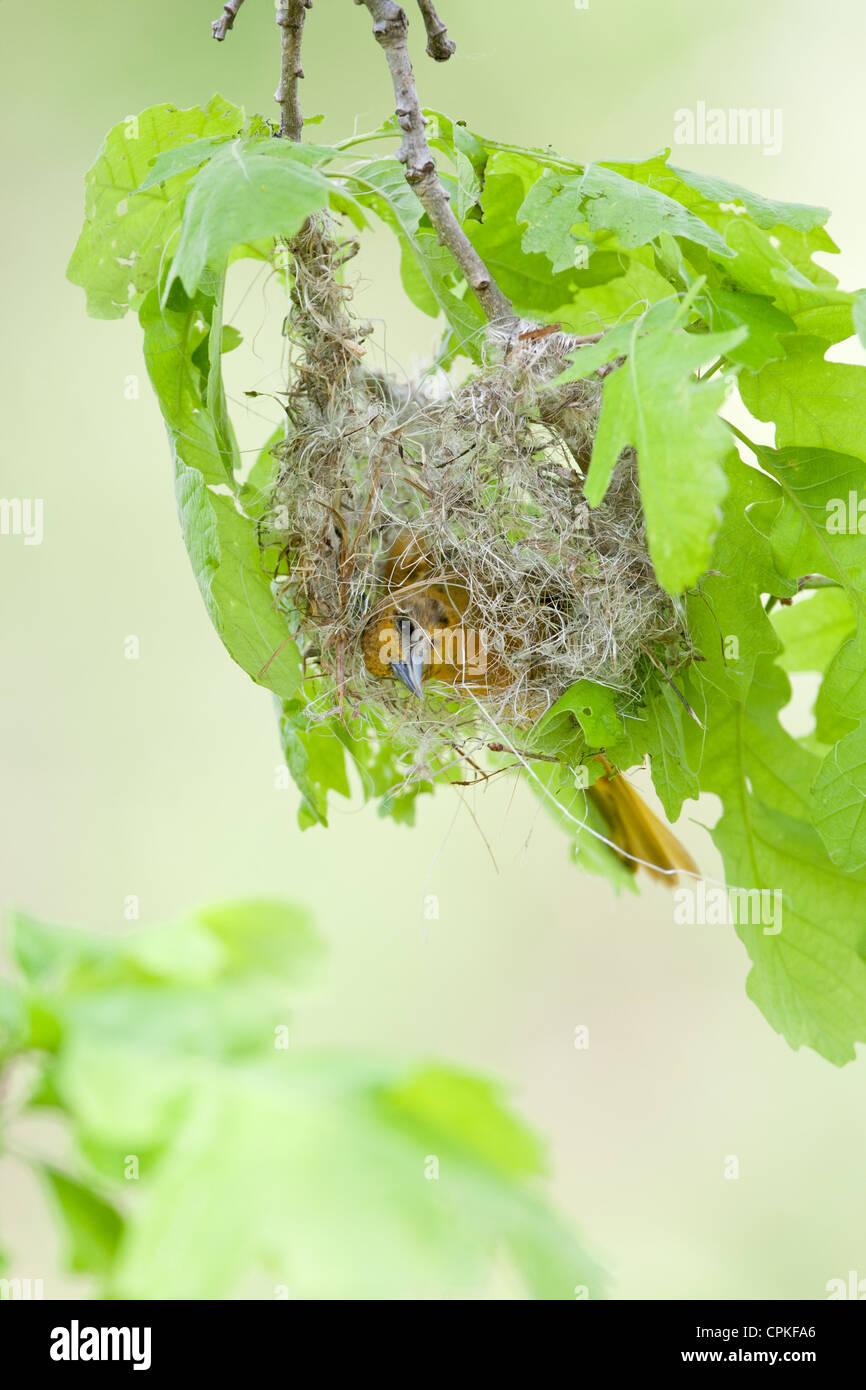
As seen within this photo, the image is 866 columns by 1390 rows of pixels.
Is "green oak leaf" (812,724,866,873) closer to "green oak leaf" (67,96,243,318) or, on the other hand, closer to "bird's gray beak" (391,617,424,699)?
"bird's gray beak" (391,617,424,699)

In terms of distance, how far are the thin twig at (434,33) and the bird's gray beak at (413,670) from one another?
33cm

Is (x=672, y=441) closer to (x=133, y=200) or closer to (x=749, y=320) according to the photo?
(x=749, y=320)

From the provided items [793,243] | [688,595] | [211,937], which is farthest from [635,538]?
[211,937]

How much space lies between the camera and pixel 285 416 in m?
0.69

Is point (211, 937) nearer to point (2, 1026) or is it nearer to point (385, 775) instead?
point (2, 1026)

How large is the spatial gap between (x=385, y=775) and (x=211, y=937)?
0.52m

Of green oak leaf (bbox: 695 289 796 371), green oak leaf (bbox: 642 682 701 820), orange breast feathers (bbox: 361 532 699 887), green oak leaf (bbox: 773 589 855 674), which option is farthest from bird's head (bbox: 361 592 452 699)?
green oak leaf (bbox: 773 589 855 674)

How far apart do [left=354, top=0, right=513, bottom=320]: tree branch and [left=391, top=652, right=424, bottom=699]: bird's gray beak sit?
215mm

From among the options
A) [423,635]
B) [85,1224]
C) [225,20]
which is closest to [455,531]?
[423,635]

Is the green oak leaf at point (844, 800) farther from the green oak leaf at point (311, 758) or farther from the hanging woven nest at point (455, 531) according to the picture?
the green oak leaf at point (311, 758)

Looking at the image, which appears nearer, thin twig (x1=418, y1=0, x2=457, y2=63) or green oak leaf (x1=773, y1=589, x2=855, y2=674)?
thin twig (x1=418, y1=0, x2=457, y2=63)

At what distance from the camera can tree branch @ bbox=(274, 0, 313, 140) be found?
601mm

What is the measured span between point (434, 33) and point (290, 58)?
83 millimetres

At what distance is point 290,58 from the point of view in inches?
23.7
